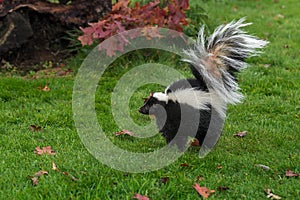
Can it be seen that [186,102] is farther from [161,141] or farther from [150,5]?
[150,5]

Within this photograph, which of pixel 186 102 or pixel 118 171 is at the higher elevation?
pixel 186 102

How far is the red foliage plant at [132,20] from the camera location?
7246 millimetres

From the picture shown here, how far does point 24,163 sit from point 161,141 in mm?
1378

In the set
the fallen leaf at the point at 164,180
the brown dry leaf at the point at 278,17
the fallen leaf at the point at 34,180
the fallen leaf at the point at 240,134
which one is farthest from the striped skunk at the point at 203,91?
the brown dry leaf at the point at 278,17

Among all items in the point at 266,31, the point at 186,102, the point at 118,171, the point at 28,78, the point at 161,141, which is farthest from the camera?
the point at 266,31

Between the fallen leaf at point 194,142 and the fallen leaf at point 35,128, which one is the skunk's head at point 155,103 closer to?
the fallen leaf at point 194,142

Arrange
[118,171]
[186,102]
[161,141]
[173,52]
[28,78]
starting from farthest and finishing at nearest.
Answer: [173,52] < [28,78] < [161,141] < [186,102] < [118,171]

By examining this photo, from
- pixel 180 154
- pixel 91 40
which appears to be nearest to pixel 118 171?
pixel 180 154

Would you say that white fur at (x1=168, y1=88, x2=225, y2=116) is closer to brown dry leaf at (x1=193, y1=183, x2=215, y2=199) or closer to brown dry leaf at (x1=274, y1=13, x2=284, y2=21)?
brown dry leaf at (x1=193, y1=183, x2=215, y2=199)

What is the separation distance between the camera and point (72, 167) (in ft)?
14.5

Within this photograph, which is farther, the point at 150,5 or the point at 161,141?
the point at 150,5

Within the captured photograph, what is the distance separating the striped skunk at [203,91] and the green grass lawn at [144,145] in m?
0.27

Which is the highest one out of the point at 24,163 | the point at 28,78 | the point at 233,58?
the point at 233,58

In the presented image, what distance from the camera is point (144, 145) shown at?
5133 mm
